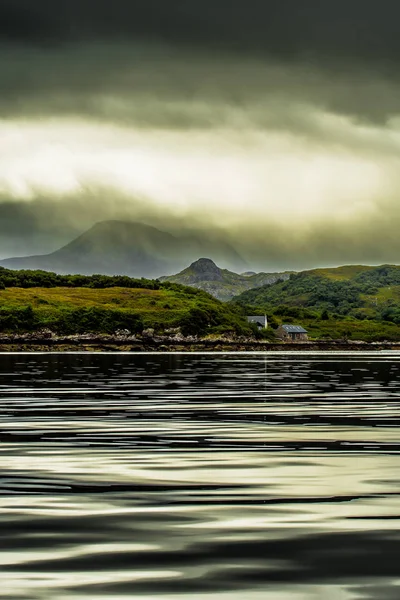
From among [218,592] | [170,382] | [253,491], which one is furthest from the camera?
[170,382]

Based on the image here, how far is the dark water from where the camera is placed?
38.5 feet

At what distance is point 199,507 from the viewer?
16.3 m

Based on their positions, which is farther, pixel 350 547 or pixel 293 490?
pixel 293 490

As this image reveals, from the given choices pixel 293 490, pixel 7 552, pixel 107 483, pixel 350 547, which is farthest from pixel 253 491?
pixel 7 552

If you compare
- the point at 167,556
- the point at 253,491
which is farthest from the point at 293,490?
the point at 167,556

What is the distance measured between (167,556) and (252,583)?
5.92 feet

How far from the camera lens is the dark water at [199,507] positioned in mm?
11742

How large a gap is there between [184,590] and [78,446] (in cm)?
1385

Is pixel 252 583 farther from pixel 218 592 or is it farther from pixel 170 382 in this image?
pixel 170 382

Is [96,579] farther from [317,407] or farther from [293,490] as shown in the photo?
[317,407]

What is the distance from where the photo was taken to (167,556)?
13.0 meters

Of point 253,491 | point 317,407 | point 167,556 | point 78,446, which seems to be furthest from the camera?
point 317,407

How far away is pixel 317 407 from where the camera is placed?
1540 inches

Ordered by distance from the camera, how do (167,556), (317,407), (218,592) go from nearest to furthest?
(218,592) → (167,556) → (317,407)
